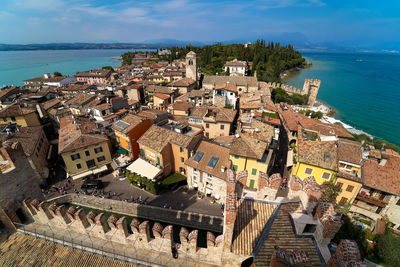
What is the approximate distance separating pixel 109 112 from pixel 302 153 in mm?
39583

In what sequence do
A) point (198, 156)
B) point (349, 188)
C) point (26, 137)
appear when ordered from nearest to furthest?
point (349, 188) < point (198, 156) < point (26, 137)

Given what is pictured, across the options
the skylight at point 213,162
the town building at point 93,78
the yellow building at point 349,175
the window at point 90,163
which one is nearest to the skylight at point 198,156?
the skylight at point 213,162

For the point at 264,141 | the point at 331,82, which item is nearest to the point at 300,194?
the point at 264,141

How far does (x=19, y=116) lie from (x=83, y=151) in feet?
72.4

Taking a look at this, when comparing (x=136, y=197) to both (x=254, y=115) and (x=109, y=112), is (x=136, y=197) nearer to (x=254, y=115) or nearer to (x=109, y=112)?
(x=109, y=112)

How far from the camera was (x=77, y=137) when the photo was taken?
2873 cm

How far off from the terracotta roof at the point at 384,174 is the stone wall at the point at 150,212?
1990cm

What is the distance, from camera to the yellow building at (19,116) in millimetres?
36250

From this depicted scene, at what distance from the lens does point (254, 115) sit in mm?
38156

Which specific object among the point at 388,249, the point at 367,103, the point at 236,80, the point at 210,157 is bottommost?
the point at 367,103

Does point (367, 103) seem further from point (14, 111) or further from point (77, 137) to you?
point (14, 111)

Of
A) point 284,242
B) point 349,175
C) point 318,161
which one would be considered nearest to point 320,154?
point 318,161

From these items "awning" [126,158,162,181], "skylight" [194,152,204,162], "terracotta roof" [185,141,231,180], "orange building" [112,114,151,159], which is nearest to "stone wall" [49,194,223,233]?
"awning" [126,158,162,181]

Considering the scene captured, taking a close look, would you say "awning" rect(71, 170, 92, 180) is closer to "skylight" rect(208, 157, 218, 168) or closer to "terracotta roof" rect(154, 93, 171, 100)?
"skylight" rect(208, 157, 218, 168)
